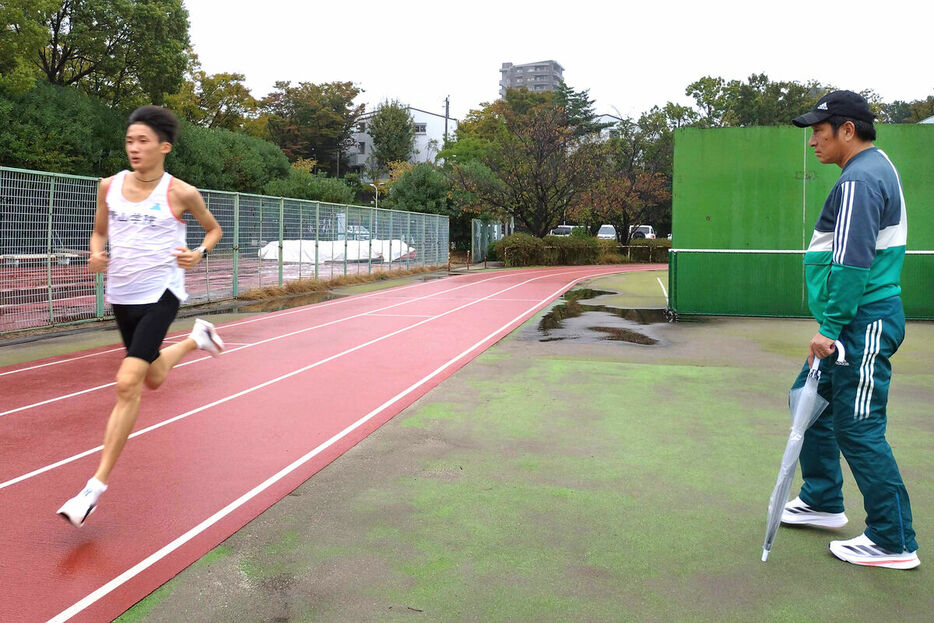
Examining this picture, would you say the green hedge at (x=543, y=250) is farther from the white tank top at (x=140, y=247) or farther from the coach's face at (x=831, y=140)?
the coach's face at (x=831, y=140)

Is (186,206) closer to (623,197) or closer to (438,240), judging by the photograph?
(438,240)

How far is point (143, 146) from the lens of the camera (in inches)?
165

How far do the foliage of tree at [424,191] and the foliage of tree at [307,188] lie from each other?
452cm

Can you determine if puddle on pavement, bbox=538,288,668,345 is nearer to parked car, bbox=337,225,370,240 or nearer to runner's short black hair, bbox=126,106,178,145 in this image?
runner's short black hair, bbox=126,106,178,145

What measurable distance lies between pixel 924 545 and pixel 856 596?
0.79 metres

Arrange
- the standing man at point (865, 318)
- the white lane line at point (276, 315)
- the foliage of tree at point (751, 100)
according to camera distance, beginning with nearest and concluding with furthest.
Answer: the standing man at point (865, 318), the white lane line at point (276, 315), the foliage of tree at point (751, 100)

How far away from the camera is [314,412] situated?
6.62m

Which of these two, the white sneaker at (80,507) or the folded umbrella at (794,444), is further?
the white sneaker at (80,507)

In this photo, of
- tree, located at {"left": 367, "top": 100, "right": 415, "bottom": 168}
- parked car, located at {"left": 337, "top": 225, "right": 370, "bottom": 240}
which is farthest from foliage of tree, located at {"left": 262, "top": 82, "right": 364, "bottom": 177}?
parked car, located at {"left": 337, "top": 225, "right": 370, "bottom": 240}

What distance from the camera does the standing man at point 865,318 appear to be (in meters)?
3.38

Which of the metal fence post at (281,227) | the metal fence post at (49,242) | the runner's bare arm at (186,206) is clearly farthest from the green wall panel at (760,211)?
the runner's bare arm at (186,206)

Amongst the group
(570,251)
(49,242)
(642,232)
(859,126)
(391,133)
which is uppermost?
(391,133)

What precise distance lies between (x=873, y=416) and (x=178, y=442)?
4498 mm

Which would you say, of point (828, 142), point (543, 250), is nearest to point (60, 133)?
point (543, 250)
